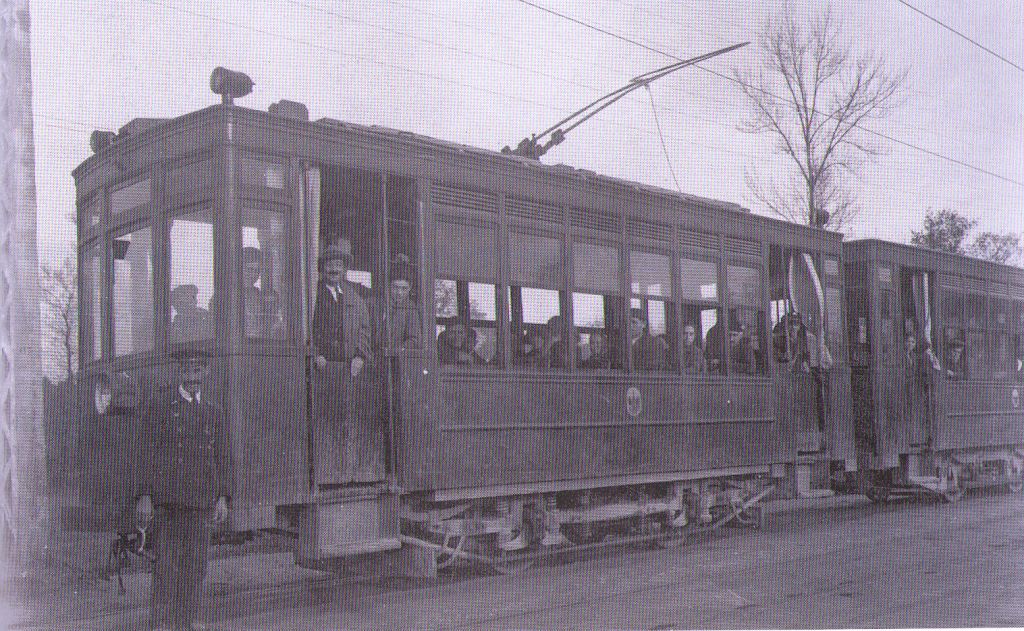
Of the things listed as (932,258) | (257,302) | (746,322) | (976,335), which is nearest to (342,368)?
(257,302)

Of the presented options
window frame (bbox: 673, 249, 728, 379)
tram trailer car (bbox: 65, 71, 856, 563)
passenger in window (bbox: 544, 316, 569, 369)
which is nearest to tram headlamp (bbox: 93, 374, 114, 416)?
tram trailer car (bbox: 65, 71, 856, 563)

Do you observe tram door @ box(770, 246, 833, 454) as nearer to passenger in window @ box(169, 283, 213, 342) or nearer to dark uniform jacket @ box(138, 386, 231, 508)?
passenger in window @ box(169, 283, 213, 342)

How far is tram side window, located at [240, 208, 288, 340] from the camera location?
6840 millimetres

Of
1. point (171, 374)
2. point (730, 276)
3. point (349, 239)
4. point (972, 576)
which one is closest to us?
point (171, 374)

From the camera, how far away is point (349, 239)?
8695mm

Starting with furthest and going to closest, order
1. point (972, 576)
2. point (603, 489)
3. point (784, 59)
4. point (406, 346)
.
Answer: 1. point (784, 59)
2. point (603, 489)
3. point (972, 576)
4. point (406, 346)

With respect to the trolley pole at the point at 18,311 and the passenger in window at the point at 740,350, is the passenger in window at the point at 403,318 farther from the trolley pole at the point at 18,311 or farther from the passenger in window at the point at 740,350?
the passenger in window at the point at 740,350

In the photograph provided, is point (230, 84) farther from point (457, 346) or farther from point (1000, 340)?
point (1000, 340)

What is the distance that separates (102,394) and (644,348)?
4.64 metres

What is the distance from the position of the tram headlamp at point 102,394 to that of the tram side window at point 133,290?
0.22m

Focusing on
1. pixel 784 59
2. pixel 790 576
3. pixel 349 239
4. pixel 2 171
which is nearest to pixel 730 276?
pixel 790 576

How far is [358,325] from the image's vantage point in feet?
24.2

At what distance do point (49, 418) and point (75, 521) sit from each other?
1.62m

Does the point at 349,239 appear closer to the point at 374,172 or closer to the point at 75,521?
the point at 374,172
